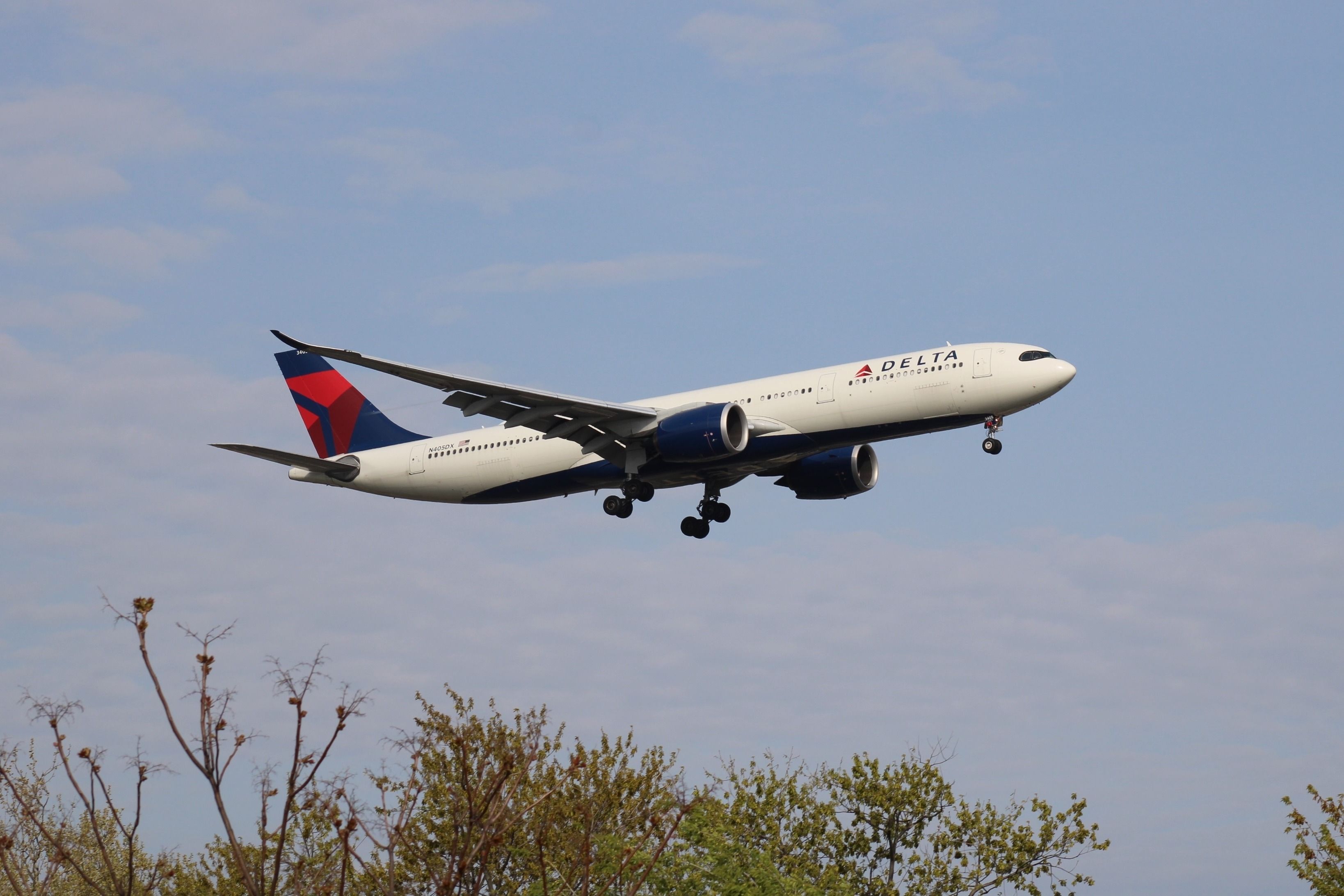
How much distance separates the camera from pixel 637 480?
42.3m

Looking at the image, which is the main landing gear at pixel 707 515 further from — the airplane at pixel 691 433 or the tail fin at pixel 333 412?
the tail fin at pixel 333 412

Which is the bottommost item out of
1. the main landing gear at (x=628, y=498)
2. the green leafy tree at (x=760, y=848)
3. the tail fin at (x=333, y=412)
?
the green leafy tree at (x=760, y=848)

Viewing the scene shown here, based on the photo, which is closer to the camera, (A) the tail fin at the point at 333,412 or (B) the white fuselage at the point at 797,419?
(B) the white fuselage at the point at 797,419

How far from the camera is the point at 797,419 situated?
39656 mm

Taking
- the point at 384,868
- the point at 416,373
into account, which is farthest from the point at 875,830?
the point at 416,373

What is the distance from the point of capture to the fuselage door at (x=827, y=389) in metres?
39.1

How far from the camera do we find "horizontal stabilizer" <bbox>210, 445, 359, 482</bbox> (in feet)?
143

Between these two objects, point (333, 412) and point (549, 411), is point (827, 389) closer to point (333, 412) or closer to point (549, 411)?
point (549, 411)

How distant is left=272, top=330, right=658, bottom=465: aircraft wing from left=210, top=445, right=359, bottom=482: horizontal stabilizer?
272 inches

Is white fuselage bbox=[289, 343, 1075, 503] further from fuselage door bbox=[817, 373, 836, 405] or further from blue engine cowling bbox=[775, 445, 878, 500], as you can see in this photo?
blue engine cowling bbox=[775, 445, 878, 500]

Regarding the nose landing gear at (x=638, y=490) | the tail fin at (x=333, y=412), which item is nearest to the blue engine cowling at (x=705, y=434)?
the nose landing gear at (x=638, y=490)

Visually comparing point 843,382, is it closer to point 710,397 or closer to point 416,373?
point 710,397

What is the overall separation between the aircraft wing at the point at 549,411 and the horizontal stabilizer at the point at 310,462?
6.92 meters

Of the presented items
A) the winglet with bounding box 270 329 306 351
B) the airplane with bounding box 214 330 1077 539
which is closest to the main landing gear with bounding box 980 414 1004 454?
the airplane with bounding box 214 330 1077 539
